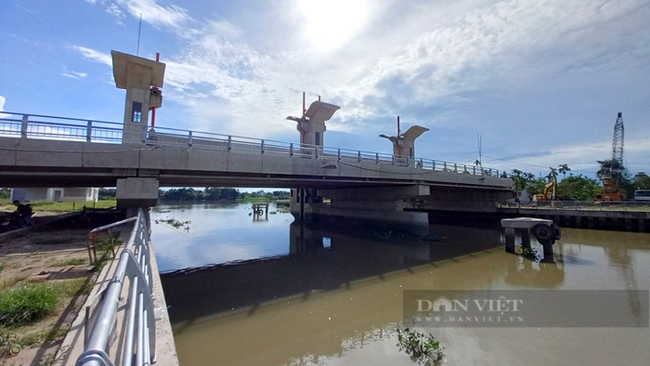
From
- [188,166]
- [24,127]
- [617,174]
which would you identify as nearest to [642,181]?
[617,174]

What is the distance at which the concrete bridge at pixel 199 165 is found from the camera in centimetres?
973

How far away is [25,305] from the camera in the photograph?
349 centimetres

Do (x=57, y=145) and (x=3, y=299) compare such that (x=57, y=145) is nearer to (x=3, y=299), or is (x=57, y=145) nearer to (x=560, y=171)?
(x=3, y=299)

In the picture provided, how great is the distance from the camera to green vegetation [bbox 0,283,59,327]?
3.32 meters

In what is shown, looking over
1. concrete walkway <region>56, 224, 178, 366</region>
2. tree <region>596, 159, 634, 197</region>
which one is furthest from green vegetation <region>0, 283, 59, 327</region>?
tree <region>596, 159, 634, 197</region>

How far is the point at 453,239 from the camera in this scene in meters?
19.6

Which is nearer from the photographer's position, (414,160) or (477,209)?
(414,160)

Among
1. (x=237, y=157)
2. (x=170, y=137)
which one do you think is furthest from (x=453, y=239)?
(x=170, y=137)

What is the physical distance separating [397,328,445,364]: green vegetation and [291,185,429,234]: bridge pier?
14.8 m

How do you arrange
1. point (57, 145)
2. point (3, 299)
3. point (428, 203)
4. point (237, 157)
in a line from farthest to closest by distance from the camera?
point (428, 203), point (237, 157), point (57, 145), point (3, 299)

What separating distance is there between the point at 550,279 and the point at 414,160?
12019 mm

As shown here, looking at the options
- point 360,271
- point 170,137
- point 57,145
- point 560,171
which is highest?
point 560,171

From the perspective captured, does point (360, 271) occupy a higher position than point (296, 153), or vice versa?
point (296, 153)

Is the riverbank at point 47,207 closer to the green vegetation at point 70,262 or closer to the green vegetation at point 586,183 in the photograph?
the green vegetation at point 70,262
